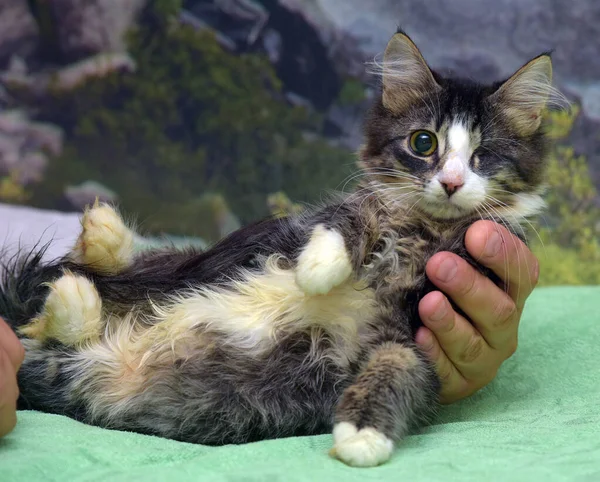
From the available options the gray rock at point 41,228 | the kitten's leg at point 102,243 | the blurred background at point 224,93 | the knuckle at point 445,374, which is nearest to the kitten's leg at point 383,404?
the knuckle at point 445,374

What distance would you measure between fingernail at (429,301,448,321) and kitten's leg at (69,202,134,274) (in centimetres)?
86

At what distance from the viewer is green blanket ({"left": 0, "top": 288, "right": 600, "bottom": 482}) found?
114 cm

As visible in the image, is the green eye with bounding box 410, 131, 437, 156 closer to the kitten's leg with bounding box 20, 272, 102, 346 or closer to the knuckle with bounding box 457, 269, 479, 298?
the knuckle with bounding box 457, 269, 479, 298

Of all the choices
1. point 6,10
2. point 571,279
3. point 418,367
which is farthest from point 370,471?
point 6,10

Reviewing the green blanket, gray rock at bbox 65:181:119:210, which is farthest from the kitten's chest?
gray rock at bbox 65:181:119:210

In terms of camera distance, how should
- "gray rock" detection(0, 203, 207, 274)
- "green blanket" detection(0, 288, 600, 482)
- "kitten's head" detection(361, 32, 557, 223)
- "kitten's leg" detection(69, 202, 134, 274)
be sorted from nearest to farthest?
"green blanket" detection(0, 288, 600, 482), "kitten's head" detection(361, 32, 557, 223), "kitten's leg" detection(69, 202, 134, 274), "gray rock" detection(0, 203, 207, 274)

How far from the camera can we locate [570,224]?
387cm

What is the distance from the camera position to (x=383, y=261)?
1707mm

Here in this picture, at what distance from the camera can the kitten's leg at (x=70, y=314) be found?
1.65m

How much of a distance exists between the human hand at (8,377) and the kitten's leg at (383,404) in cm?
62

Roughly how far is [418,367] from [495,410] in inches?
14.6

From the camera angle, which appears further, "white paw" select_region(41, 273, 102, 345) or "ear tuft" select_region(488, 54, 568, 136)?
"ear tuft" select_region(488, 54, 568, 136)

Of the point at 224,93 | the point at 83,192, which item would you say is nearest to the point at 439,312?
the point at 224,93

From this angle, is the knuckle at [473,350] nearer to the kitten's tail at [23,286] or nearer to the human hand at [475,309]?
the human hand at [475,309]
